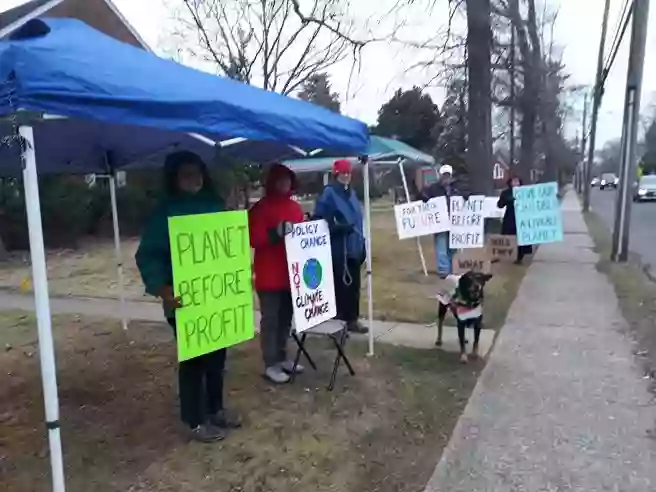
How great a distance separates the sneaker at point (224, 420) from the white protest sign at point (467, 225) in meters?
6.68

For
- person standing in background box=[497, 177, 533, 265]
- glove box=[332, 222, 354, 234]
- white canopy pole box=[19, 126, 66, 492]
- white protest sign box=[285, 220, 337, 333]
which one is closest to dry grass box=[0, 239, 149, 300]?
glove box=[332, 222, 354, 234]

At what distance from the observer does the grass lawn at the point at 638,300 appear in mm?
6410

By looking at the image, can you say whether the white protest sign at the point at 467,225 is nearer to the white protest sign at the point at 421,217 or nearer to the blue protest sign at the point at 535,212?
the white protest sign at the point at 421,217

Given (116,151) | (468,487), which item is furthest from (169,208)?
(116,151)

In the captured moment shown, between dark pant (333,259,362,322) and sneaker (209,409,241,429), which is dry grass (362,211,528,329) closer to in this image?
dark pant (333,259,362,322)

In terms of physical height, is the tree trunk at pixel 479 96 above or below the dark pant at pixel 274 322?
above

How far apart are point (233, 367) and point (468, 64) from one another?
10105 mm

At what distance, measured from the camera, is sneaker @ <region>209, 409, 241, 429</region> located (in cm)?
452

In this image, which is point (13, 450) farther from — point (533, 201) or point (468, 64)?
point (468, 64)

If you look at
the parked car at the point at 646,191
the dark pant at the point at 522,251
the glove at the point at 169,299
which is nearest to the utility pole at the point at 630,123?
the dark pant at the point at 522,251

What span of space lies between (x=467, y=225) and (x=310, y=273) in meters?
5.83

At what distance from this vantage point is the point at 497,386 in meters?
5.47

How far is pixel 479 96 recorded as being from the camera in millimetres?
13984

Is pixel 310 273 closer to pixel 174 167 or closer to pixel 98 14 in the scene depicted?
pixel 174 167
